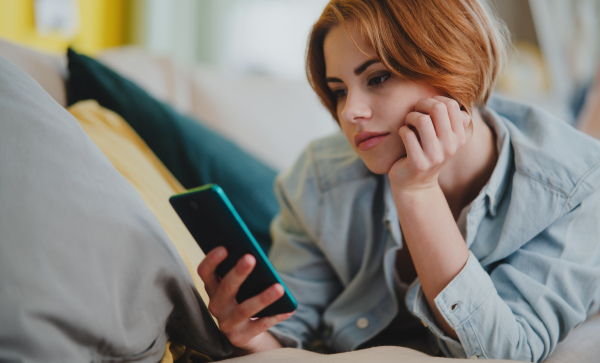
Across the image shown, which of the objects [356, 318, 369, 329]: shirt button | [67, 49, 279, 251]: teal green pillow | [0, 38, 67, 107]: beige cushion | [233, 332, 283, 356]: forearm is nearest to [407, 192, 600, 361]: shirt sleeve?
[356, 318, 369, 329]: shirt button

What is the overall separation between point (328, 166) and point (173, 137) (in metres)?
0.36

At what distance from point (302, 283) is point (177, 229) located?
27 cm

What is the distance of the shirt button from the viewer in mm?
884

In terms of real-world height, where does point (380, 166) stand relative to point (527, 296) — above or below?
above

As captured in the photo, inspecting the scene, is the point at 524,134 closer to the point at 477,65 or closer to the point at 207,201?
the point at 477,65

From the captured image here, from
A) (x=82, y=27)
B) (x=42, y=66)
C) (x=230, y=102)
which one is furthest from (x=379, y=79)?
(x=82, y=27)

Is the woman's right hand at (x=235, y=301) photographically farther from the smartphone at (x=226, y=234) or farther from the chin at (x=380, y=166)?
the chin at (x=380, y=166)

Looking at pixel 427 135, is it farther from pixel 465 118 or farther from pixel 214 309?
pixel 214 309

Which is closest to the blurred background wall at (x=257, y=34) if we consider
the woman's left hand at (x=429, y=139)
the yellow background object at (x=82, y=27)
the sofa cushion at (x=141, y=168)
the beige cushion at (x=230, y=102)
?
the yellow background object at (x=82, y=27)

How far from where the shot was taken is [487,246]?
2.66 feet

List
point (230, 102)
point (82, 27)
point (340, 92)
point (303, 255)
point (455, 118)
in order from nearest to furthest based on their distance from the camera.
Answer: point (455, 118) → point (340, 92) → point (303, 255) → point (230, 102) → point (82, 27)

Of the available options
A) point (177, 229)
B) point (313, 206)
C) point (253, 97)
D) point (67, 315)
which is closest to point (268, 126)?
point (253, 97)

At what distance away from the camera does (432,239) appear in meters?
0.72

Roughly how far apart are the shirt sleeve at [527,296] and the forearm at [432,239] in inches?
0.7
